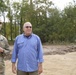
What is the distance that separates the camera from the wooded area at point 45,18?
31547 mm

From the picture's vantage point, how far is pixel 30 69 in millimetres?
4473

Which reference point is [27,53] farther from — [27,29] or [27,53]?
[27,29]

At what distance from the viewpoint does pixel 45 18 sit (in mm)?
33000

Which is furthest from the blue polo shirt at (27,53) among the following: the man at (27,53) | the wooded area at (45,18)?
the wooded area at (45,18)

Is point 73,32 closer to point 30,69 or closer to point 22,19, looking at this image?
point 22,19

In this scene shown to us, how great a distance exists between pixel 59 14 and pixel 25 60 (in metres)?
28.3

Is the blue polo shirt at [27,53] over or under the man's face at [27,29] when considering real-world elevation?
under

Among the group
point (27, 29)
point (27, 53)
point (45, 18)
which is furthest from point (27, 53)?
point (45, 18)

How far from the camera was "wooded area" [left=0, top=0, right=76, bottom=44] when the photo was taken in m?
31.5

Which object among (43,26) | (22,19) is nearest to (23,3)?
(22,19)

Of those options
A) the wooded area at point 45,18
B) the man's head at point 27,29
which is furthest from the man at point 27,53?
the wooded area at point 45,18

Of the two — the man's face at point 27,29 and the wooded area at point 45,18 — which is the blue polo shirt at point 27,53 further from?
the wooded area at point 45,18

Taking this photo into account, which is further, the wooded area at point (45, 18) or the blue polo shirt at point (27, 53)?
the wooded area at point (45, 18)

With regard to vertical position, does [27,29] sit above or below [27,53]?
above
